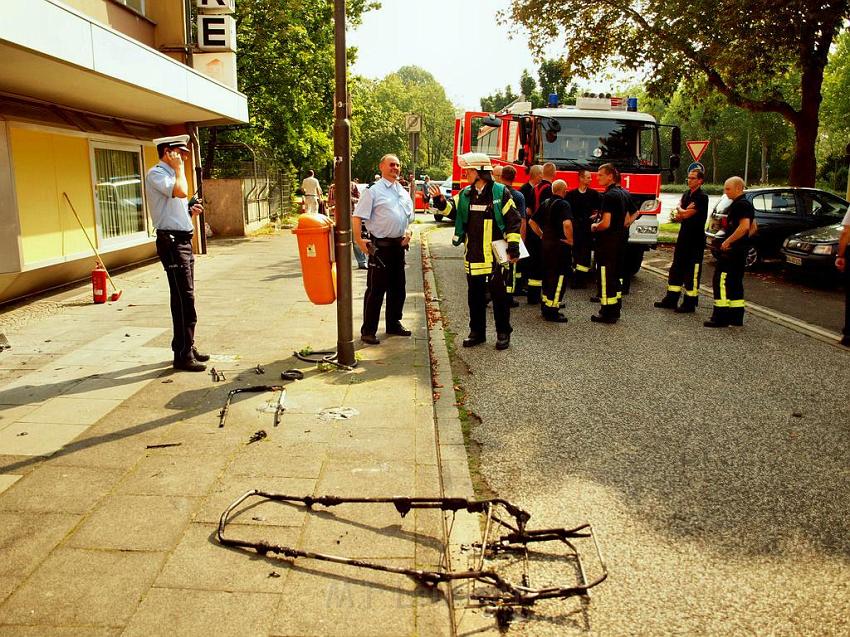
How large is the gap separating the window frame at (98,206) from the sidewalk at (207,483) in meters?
4.50

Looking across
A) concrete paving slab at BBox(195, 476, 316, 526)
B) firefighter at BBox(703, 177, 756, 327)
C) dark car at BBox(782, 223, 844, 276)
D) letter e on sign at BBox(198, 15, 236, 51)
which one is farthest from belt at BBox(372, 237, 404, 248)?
letter e on sign at BBox(198, 15, 236, 51)

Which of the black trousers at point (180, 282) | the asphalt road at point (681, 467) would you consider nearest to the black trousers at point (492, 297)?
the asphalt road at point (681, 467)

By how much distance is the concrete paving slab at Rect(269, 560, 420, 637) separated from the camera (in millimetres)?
2895

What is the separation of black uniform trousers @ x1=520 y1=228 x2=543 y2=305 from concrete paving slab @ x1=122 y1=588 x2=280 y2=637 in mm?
7511

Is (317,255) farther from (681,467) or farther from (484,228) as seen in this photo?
(681,467)

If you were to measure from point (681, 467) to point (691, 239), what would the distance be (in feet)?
18.4

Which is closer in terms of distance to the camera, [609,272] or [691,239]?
[609,272]

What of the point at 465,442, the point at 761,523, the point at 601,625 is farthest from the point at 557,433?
the point at 601,625

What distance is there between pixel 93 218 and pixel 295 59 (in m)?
13.3

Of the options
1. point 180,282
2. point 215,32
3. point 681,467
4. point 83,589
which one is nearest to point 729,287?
point 681,467

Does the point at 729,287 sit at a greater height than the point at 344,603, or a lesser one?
greater

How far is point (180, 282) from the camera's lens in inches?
252

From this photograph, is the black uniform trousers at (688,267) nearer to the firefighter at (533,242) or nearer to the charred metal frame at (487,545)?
the firefighter at (533,242)

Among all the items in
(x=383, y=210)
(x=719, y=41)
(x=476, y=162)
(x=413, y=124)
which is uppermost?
(x=719, y=41)
